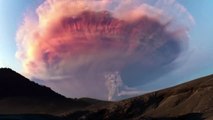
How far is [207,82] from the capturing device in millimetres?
141875

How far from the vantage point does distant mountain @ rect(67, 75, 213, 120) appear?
129m

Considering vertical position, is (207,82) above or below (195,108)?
above

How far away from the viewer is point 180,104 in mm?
137375

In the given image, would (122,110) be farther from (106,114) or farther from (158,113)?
Result: (158,113)

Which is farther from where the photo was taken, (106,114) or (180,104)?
(106,114)

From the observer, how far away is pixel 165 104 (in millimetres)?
142500

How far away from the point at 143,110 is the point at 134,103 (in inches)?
230

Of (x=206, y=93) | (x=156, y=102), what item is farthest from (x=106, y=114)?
(x=206, y=93)

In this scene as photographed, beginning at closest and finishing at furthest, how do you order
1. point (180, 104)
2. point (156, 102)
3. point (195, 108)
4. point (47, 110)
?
point (195, 108)
point (180, 104)
point (156, 102)
point (47, 110)

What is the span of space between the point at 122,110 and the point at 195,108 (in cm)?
3256

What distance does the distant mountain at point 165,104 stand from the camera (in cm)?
12888

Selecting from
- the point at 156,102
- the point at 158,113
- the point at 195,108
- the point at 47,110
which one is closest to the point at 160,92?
the point at 156,102

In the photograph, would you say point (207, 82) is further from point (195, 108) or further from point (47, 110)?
point (47, 110)

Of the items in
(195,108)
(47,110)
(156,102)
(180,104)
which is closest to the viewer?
(195,108)
